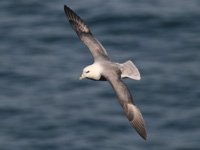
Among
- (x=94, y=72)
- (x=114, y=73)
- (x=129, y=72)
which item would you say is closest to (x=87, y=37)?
(x=129, y=72)

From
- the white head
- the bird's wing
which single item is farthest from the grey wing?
the bird's wing

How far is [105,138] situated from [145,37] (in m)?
4.73

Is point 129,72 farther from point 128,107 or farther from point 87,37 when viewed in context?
point 87,37

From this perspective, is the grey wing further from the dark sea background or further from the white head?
the dark sea background

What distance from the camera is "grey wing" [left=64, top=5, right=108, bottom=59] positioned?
13.9 meters

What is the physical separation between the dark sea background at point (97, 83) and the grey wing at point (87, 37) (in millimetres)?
5172

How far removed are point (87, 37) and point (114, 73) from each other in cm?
190

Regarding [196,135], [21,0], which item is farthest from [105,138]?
[21,0]

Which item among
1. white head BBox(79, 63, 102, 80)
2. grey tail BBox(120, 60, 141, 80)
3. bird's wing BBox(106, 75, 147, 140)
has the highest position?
grey tail BBox(120, 60, 141, 80)

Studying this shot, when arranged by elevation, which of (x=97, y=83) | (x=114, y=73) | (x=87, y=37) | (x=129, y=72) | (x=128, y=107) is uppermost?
(x=97, y=83)

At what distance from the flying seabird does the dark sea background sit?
17.2 ft

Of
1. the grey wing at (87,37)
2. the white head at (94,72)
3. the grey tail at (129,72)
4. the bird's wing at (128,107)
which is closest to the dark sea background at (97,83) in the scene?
the grey wing at (87,37)

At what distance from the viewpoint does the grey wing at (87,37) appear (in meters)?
13.9

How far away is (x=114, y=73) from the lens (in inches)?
500
